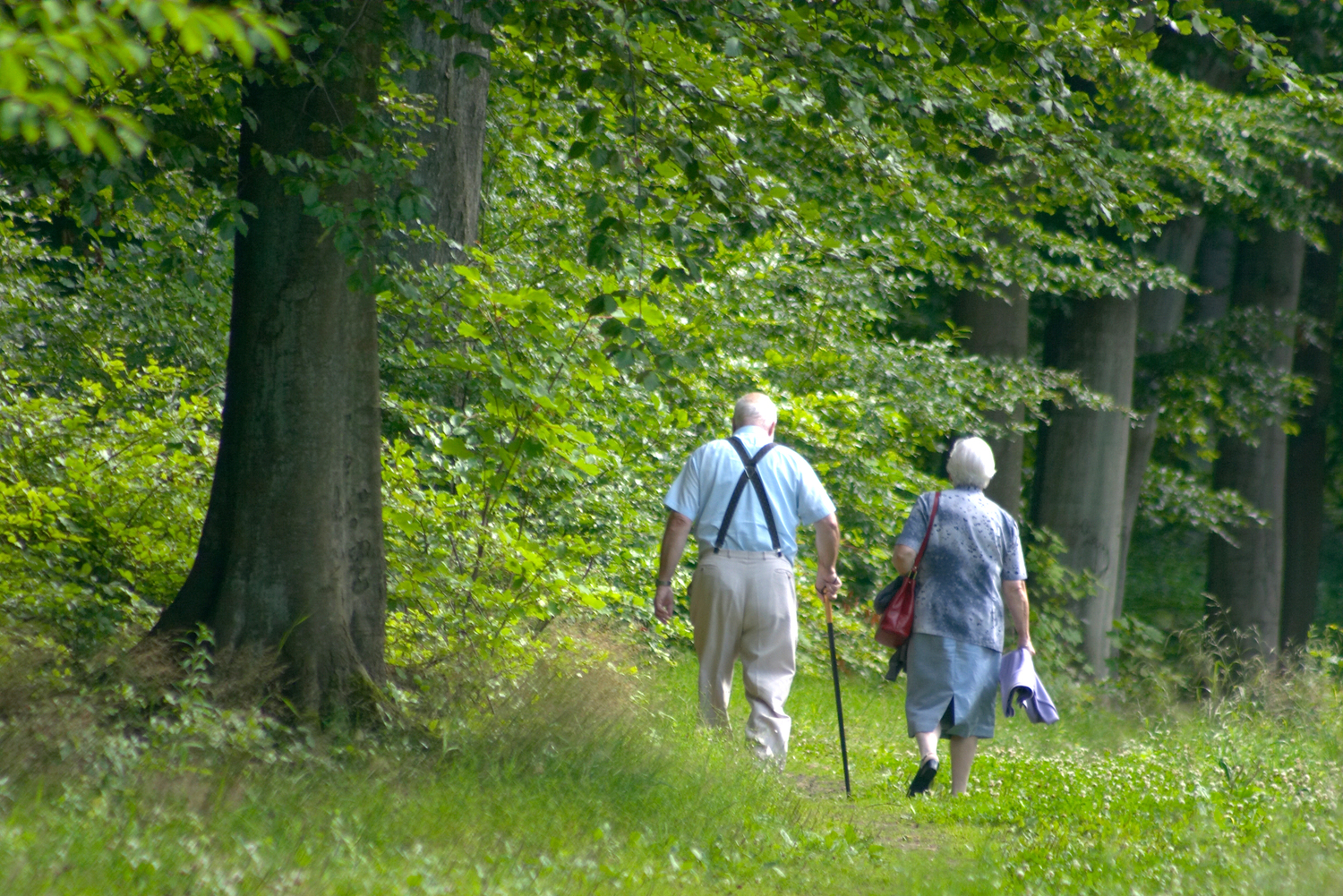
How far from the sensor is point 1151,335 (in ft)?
58.2

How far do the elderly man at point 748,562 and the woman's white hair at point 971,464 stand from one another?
0.72m

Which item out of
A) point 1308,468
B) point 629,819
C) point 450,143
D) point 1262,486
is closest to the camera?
point 629,819

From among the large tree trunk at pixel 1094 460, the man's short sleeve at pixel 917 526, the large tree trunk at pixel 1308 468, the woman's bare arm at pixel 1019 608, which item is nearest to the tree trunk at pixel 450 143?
the man's short sleeve at pixel 917 526

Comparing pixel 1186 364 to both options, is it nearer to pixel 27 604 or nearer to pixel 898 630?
pixel 898 630

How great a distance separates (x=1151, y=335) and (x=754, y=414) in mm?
12267

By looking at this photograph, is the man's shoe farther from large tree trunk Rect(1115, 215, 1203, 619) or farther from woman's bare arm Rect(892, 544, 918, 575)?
large tree trunk Rect(1115, 215, 1203, 619)

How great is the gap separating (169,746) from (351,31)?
324cm

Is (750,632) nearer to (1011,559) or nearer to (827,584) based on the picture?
(827,584)

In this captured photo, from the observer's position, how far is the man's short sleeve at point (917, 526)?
6.99 m

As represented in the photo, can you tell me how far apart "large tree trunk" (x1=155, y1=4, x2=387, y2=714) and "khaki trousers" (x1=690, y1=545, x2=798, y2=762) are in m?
1.75

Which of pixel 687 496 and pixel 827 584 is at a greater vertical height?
pixel 687 496

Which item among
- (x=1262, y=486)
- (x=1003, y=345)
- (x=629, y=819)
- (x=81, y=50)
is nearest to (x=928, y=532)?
(x=629, y=819)

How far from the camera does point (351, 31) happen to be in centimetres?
602

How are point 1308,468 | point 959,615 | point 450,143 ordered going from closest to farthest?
point 959,615, point 450,143, point 1308,468
